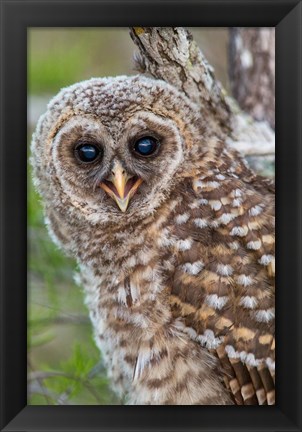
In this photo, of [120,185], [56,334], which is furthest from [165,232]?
[56,334]

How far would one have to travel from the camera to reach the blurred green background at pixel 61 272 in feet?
5.80

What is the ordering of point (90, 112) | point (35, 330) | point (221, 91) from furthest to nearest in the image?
point (221, 91) → point (35, 330) → point (90, 112)

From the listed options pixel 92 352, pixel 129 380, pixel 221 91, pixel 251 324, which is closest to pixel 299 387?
pixel 251 324

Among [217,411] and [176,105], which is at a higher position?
[176,105]

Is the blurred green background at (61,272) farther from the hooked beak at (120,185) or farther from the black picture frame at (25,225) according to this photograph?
the hooked beak at (120,185)

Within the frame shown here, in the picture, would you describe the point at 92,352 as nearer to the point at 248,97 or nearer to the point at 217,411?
the point at 217,411

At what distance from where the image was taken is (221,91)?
1987 millimetres

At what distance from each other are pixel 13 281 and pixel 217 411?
603 millimetres

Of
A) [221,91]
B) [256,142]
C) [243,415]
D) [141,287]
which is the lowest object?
[243,415]

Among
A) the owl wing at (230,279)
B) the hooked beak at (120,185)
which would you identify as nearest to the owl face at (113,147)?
the hooked beak at (120,185)

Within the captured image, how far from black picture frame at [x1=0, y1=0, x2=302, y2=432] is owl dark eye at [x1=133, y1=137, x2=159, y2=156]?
0.94ft

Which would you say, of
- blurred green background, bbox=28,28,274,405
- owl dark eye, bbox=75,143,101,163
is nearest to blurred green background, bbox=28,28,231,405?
blurred green background, bbox=28,28,274,405

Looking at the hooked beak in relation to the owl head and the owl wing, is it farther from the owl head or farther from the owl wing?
the owl wing

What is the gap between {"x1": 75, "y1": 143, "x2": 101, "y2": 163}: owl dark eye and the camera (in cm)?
167
